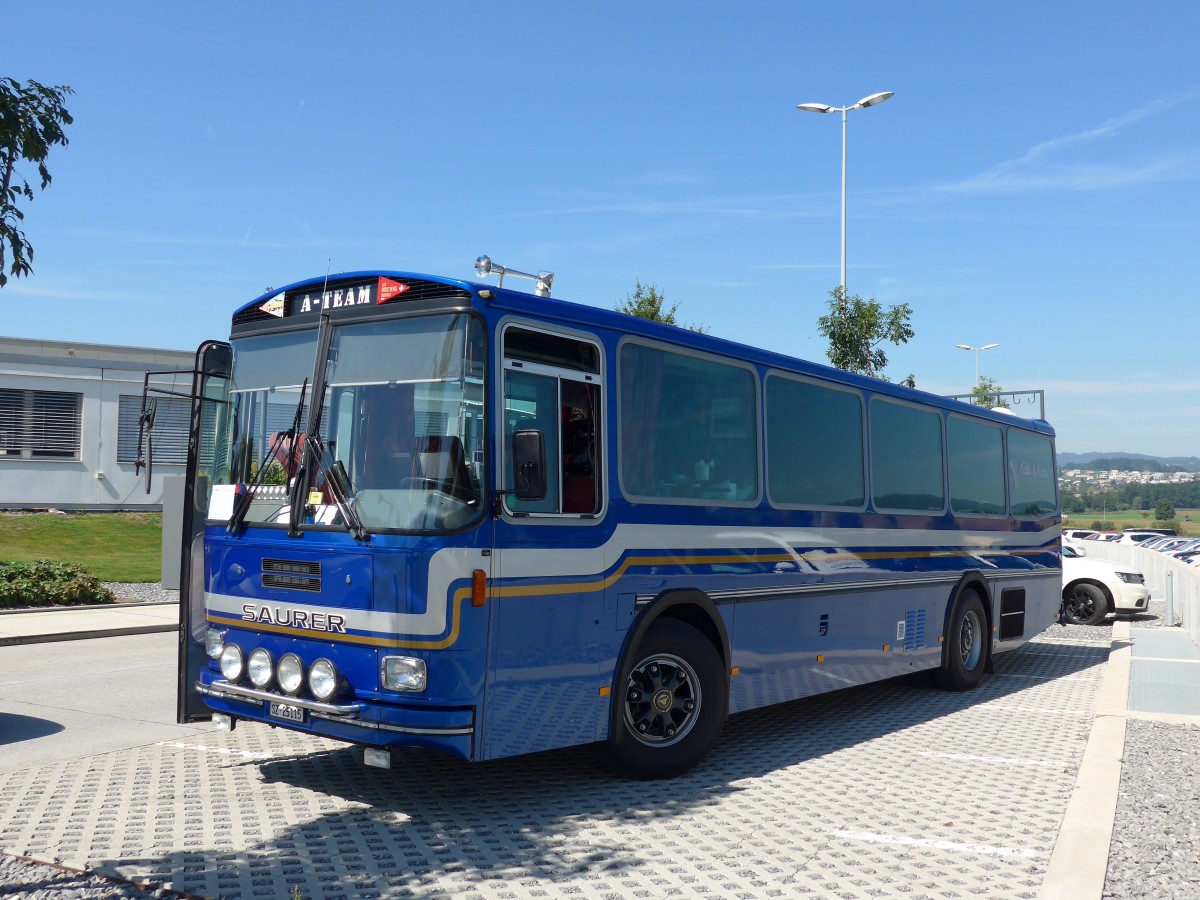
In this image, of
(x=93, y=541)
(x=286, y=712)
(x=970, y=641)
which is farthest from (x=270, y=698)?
(x=93, y=541)

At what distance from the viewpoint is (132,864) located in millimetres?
5414

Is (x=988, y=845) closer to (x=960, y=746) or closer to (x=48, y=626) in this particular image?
(x=960, y=746)

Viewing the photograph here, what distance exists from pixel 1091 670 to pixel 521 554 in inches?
396

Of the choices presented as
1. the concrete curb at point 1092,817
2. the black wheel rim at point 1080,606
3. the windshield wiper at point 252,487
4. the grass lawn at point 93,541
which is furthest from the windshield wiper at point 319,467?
the grass lawn at point 93,541

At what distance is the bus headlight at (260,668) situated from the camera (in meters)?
6.58

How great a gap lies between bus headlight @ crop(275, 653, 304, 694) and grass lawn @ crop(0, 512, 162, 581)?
17721mm

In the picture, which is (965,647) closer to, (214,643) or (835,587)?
(835,587)

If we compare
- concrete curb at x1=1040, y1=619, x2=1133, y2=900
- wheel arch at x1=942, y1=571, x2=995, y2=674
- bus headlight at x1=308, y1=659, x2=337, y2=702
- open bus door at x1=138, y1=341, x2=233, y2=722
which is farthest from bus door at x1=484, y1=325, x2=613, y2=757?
wheel arch at x1=942, y1=571, x2=995, y2=674

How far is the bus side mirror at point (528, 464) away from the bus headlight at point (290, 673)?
1.59m

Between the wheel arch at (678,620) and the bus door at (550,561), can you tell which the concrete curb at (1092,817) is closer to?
the wheel arch at (678,620)

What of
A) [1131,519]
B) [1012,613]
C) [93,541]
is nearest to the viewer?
[1012,613]

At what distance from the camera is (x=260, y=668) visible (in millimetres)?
6629

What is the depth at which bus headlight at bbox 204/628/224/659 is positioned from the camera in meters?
6.99

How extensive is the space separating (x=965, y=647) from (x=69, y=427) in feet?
88.2
